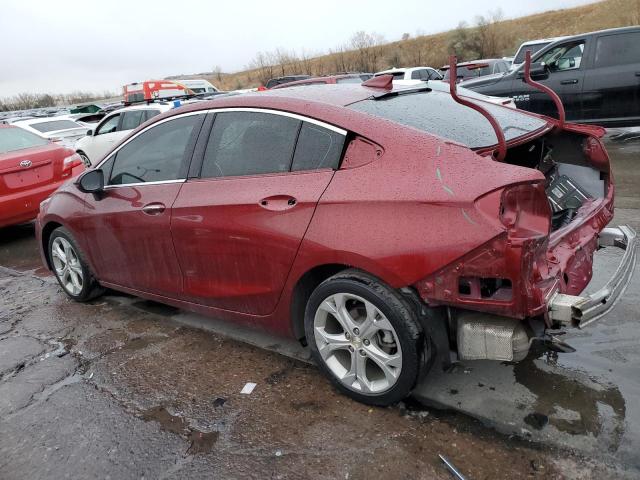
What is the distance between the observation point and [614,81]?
865cm

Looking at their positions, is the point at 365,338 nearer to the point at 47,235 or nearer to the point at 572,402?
the point at 572,402

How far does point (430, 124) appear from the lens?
2.84m

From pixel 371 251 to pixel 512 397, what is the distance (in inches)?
43.0

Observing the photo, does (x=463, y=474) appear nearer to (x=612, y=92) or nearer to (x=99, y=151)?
(x=612, y=92)

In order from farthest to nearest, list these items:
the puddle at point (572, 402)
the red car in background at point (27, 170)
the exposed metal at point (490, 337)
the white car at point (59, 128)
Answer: the white car at point (59, 128)
the red car in background at point (27, 170)
the puddle at point (572, 402)
the exposed metal at point (490, 337)

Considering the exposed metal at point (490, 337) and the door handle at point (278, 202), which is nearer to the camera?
the exposed metal at point (490, 337)

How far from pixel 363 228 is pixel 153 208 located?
1666 mm

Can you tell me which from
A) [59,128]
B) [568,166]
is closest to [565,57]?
[568,166]

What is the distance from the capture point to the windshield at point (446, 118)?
9.18ft

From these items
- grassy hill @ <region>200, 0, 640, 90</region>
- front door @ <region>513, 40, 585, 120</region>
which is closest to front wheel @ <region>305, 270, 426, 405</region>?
front door @ <region>513, 40, 585, 120</region>

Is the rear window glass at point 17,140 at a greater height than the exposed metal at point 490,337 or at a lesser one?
greater

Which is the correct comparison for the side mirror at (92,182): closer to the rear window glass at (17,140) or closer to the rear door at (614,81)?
the rear window glass at (17,140)

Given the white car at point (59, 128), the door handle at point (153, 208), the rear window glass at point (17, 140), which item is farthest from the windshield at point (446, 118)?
the white car at point (59, 128)

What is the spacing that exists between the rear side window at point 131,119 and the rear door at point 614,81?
329 inches
